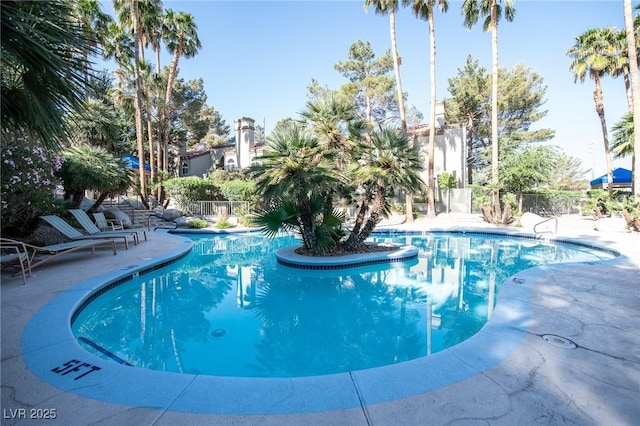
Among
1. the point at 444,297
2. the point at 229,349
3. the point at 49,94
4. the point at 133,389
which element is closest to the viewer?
the point at 133,389

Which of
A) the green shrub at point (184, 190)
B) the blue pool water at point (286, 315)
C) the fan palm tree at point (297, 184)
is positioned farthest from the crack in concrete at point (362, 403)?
the green shrub at point (184, 190)

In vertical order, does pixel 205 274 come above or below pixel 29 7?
below

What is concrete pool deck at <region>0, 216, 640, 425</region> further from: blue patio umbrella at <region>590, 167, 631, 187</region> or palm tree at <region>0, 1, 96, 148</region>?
blue patio umbrella at <region>590, 167, 631, 187</region>

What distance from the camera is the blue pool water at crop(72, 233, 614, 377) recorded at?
3.89m

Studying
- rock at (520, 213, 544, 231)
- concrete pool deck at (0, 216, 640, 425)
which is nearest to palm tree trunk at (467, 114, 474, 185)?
rock at (520, 213, 544, 231)

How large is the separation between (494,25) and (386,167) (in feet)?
44.7

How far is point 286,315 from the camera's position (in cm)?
537

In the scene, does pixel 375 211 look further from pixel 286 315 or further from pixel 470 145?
pixel 470 145

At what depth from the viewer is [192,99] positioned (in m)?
33.9

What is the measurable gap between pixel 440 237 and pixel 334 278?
8366 mm

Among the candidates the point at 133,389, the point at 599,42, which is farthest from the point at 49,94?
the point at 599,42

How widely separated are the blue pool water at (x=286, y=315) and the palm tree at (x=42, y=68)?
278cm

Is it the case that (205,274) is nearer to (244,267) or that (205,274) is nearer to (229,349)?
(244,267)

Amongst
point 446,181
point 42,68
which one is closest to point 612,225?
point 446,181
